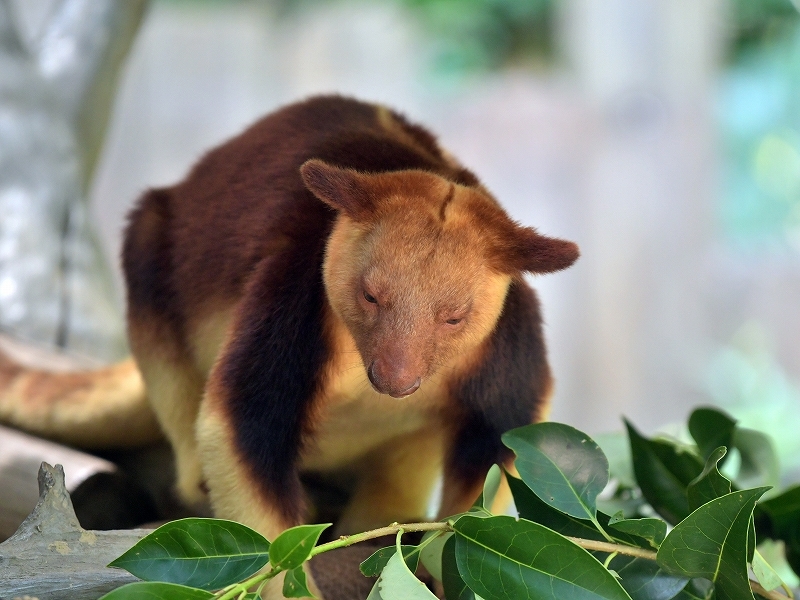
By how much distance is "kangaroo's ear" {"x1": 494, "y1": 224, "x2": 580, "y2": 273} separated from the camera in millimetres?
1567

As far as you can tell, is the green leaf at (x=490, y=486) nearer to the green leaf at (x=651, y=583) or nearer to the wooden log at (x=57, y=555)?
the green leaf at (x=651, y=583)

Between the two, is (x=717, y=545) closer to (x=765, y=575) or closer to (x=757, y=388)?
(x=765, y=575)

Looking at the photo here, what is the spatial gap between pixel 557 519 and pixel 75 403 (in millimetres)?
1480

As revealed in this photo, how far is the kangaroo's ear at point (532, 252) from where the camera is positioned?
1567 mm

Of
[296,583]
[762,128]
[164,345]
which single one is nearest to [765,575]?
[296,583]

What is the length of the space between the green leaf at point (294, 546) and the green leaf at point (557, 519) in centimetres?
45

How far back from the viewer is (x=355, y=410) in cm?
180

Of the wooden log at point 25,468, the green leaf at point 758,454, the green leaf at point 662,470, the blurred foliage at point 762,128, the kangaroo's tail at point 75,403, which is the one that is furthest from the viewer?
the blurred foliage at point 762,128

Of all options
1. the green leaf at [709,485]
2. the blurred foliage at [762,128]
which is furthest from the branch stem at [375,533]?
the blurred foliage at [762,128]

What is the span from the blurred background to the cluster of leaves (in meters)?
4.85

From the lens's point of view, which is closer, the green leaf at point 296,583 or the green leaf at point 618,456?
the green leaf at point 296,583

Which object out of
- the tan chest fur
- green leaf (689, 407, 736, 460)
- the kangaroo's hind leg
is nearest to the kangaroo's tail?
the kangaroo's hind leg

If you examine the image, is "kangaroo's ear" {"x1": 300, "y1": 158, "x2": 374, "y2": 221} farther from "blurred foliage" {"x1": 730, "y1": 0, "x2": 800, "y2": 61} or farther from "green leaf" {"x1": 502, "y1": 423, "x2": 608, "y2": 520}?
"blurred foliage" {"x1": 730, "y1": 0, "x2": 800, "y2": 61}

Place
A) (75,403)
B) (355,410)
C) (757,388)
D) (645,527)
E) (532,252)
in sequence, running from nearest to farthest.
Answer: (645,527), (532,252), (355,410), (75,403), (757,388)
